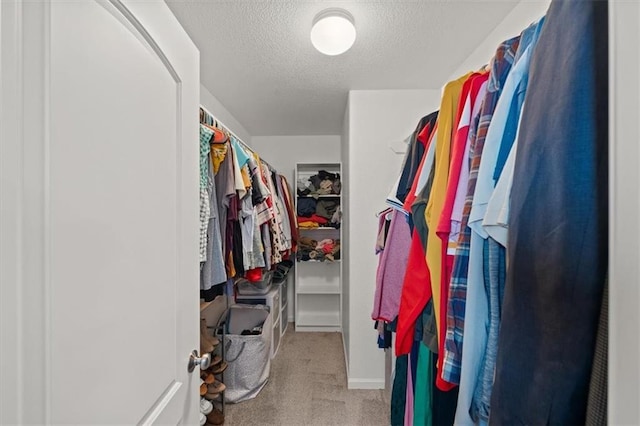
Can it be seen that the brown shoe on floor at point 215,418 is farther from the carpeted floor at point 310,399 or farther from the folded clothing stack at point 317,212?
the folded clothing stack at point 317,212

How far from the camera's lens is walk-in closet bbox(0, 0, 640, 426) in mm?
350

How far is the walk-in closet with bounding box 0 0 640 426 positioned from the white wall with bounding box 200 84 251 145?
61 cm

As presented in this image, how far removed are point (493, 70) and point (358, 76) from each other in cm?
135

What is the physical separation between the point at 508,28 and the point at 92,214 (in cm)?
171

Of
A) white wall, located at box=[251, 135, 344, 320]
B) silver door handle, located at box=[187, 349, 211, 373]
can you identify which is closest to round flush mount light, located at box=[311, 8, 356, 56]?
silver door handle, located at box=[187, 349, 211, 373]

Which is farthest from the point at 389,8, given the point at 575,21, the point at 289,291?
the point at 289,291

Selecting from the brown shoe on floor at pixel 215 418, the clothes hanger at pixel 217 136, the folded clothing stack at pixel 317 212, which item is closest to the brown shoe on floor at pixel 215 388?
the brown shoe on floor at pixel 215 418

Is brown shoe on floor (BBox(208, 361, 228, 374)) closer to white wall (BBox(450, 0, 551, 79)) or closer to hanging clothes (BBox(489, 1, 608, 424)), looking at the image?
hanging clothes (BBox(489, 1, 608, 424))

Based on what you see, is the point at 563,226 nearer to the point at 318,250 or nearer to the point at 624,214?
the point at 624,214

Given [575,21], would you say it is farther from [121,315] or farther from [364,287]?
[364,287]

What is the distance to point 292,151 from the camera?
340cm

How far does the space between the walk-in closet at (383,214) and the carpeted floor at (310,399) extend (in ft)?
1.48

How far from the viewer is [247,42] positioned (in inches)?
59.0

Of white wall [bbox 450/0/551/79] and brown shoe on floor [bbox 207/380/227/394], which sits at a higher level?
white wall [bbox 450/0/551/79]
